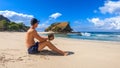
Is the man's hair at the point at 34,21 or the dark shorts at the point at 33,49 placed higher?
the man's hair at the point at 34,21

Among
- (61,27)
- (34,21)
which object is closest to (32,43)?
(34,21)

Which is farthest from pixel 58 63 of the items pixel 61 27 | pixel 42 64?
pixel 61 27

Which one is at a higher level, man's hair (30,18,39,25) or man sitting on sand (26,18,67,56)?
man's hair (30,18,39,25)

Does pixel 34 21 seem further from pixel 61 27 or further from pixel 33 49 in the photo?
pixel 61 27

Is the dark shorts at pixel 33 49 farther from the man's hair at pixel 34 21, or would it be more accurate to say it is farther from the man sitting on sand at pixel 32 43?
the man's hair at pixel 34 21

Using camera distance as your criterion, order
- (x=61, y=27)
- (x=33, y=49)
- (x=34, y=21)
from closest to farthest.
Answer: (x=34, y=21) → (x=33, y=49) → (x=61, y=27)

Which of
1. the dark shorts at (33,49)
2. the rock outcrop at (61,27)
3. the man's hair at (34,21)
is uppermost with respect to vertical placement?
the rock outcrop at (61,27)

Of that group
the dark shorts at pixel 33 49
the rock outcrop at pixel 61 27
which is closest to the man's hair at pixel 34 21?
the dark shorts at pixel 33 49

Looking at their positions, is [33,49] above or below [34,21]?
below

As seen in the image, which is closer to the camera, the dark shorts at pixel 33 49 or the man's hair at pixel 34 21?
the man's hair at pixel 34 21

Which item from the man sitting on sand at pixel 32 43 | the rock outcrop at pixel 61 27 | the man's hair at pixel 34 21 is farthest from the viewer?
the rock outcrop at pixel 61 27

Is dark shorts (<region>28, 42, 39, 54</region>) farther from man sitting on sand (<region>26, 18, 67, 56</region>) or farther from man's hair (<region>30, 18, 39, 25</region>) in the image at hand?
man's hair (<region>30, 18, 39, 25</region>)

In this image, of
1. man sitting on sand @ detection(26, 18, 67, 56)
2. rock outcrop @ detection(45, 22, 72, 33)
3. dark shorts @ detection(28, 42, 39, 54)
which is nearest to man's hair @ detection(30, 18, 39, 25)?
man sitting on sand @ detection(26, 18, 67, 56)

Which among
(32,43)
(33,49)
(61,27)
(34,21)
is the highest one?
(61,27)
